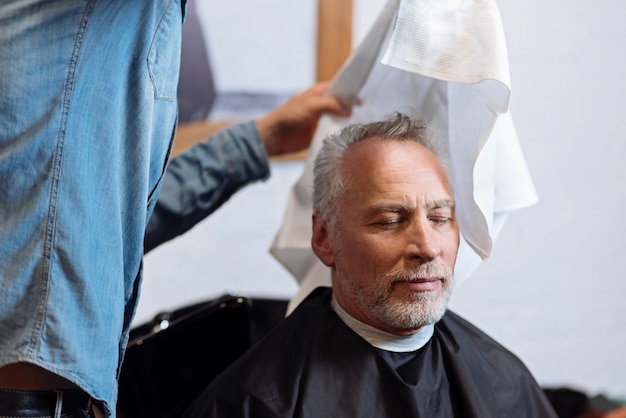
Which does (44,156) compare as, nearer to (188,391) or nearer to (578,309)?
(188,391)

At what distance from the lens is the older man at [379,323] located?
1.30 m

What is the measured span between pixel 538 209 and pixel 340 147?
4.99 feet

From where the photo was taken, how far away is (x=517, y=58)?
2.61 meters

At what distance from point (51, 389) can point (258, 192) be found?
1.49 metres

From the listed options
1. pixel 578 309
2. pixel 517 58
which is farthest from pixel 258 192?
pixel 578 309

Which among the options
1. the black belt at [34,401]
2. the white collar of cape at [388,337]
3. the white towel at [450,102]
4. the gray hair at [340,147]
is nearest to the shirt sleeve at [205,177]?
the white towel at [450,102]

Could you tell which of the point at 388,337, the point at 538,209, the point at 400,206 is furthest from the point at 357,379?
the point at 538,209

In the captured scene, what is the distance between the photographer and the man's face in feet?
4.28

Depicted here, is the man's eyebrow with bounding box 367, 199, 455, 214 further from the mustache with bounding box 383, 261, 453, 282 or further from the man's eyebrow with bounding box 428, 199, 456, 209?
the mustache with bounding box 383, 261, 453, 282

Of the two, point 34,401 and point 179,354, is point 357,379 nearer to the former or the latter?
point 179,354

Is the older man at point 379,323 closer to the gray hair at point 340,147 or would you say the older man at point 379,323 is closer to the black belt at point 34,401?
the gray hair at point 340,147

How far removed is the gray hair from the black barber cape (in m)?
0.23

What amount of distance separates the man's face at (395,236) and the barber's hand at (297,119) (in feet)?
1.09

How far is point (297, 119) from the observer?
1.76 meters
